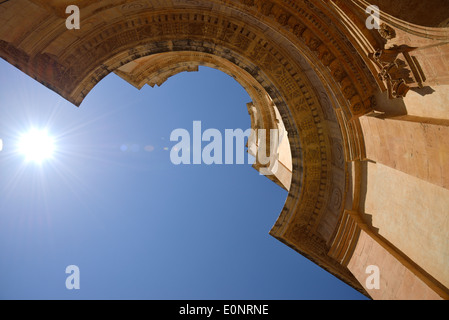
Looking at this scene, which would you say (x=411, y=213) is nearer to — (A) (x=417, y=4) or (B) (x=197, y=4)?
(A) (x=417, y=4)

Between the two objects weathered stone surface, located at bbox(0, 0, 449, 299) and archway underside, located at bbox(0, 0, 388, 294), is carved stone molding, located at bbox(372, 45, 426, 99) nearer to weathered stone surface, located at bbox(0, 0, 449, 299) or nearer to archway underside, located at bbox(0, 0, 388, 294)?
weathered stone surface, located at bbox(0, 0, 449, 299)

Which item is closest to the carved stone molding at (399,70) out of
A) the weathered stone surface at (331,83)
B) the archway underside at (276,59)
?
the weathered stone surface at (331,83)

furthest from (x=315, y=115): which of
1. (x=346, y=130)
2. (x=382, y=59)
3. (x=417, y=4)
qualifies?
(x=417, y=4)

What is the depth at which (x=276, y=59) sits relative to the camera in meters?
8.64

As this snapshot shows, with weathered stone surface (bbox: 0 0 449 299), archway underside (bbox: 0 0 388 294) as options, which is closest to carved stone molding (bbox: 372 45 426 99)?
weathered stone surface (bbox: 0 0 449 299)

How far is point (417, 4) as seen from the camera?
5262mm

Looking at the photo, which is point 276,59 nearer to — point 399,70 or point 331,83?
point 331,83

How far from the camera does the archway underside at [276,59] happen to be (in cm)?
654

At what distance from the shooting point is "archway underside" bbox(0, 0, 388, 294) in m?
6.54

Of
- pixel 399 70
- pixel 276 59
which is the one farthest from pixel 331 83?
pixel 276 59

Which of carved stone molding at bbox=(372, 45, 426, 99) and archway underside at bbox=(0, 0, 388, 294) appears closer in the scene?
carved stone molding at bbox=(372, 45, 426, 99)

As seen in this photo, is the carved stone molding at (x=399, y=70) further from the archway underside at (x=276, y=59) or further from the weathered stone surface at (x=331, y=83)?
the archway underside at (x=276, y=59)

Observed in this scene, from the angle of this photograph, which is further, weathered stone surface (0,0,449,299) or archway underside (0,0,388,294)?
archway underside (0,0,388,294)

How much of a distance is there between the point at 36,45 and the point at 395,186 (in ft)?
31.9
